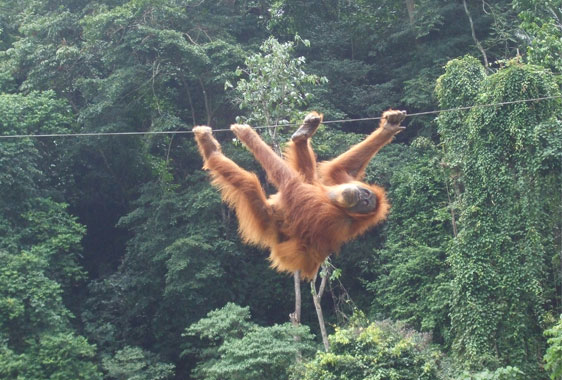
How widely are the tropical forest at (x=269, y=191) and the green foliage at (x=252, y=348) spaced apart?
4 cm

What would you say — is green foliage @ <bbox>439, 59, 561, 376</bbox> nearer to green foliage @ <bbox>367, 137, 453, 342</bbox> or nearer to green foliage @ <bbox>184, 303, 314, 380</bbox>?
green foliage @ <bbox>367, 137, 453, 342</bbox>

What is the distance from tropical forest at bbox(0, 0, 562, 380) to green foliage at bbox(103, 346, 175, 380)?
0.05 m

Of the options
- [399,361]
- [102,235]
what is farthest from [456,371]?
[102,235]

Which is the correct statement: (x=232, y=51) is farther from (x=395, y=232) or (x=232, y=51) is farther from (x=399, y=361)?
(x=399, y=361)

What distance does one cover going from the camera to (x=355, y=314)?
10195 mm

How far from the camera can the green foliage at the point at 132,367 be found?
1052 centimetres

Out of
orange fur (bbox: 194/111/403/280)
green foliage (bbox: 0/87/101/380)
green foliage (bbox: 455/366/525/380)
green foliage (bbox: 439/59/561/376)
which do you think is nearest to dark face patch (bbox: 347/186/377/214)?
orange fur (bbox: 194/111/403/280)

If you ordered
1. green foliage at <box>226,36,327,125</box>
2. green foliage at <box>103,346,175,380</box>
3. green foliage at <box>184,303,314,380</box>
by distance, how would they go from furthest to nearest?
green foliage at <box>103,346,175,380</box> → green foliage at <box>226,36,327,125</box> → green foliage at <box>184,303,314,380</box>

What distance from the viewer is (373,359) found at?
8.25 meters

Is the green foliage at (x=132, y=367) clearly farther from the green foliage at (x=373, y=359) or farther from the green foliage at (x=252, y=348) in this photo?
the green foliage at (x=373, y=359)

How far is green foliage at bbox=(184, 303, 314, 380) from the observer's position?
9320 millimetres

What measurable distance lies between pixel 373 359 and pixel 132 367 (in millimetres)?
4038

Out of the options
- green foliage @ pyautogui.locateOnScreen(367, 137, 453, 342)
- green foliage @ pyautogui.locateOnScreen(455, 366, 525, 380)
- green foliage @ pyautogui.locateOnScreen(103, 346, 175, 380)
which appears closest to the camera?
green foliage @ pyautogui.locateOnScreen(455, 366, 525, 380)

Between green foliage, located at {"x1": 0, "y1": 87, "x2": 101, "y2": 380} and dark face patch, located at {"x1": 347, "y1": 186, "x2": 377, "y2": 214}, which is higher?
green foliage, located at {"x1": 0, "y1": 87, "x2": 101, "y2": 380}
